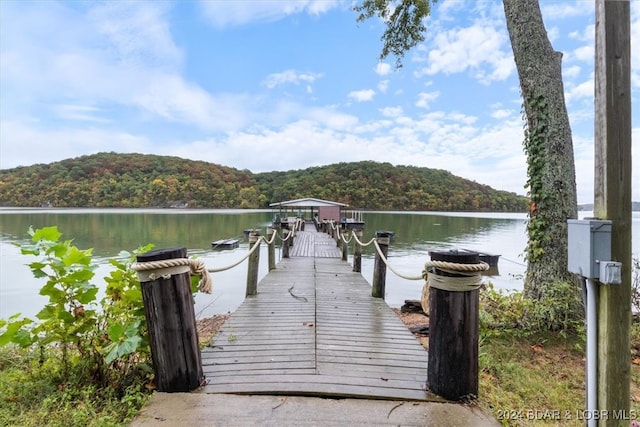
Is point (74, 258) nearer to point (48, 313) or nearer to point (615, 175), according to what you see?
point (48, 313)

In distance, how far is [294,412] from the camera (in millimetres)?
1824

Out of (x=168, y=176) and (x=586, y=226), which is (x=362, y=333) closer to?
(x=586, y=226)

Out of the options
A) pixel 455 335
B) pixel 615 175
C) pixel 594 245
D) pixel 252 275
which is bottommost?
pixel 252 275

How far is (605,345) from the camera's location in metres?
1.44

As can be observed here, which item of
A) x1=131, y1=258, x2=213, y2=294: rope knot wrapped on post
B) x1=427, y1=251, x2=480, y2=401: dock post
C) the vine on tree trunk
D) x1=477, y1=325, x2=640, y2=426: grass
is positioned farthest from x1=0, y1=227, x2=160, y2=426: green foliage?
the vine on tree trunk

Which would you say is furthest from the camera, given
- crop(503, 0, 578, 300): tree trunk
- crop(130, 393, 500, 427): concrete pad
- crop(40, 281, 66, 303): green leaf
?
crop(503, 0, 578, 300): tree trunk

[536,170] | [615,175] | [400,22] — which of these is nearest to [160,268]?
[615,175]

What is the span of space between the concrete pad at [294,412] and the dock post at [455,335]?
12 cm

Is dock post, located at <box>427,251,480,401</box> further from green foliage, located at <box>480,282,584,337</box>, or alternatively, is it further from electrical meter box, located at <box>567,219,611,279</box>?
Answer: green foliage, located at <box>480,282,584,337</box>

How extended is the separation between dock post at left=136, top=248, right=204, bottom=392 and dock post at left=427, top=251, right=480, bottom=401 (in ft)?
5.02

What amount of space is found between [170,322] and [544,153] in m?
3.99

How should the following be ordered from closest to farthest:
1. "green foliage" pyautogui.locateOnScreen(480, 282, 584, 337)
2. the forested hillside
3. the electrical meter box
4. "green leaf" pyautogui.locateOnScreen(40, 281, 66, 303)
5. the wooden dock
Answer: the electrical meter box
"green leaf" pyautogui.locateOnScreen(40, 281, 66, 303)
the wooden dock
"green foliage" pyautogui.locateOnScreen(480, 282, 584, 337)
the forested hillside

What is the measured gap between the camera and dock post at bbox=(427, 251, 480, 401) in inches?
76.0

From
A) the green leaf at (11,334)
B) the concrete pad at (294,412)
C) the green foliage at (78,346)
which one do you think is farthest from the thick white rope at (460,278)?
the green leaf at (11,334)
